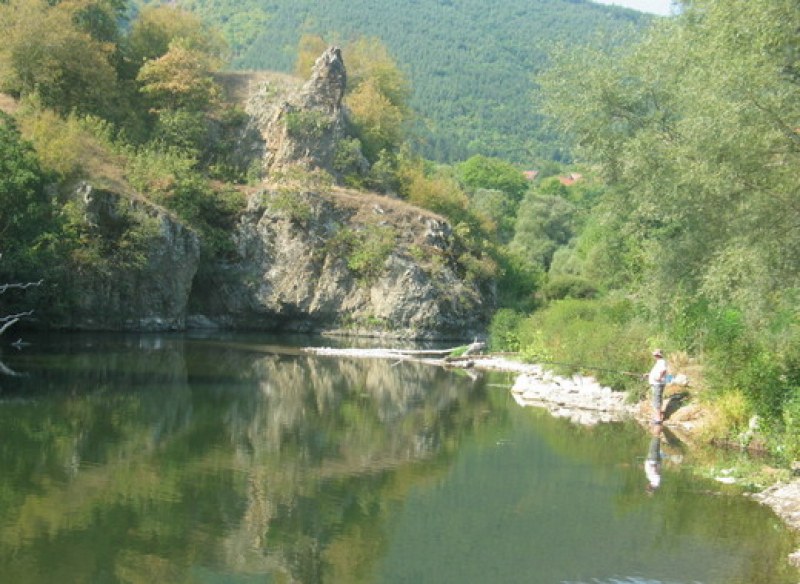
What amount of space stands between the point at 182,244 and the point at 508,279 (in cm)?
2491

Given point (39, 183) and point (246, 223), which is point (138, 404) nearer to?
point (39, 183)

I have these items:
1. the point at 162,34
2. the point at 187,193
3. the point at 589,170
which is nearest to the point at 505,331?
the point at 589,170

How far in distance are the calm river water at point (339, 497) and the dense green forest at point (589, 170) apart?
11.8 ft

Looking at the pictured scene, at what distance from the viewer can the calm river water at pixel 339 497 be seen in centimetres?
1198

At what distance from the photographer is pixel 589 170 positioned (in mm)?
29656

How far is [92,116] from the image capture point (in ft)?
173

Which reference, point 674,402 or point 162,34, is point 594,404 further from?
point 162,34

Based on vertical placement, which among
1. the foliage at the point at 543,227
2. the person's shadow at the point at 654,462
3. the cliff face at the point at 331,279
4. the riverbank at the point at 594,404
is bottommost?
the person's shadow at the point at 654,462

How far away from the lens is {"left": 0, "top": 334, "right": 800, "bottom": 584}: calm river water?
472 inches

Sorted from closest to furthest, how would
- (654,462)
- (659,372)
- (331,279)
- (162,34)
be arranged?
(654,462) < (659,372) < (331,279) < (162,34)

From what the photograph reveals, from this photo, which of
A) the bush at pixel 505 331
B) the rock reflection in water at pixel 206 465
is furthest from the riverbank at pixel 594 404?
the bush at pixel 505 331

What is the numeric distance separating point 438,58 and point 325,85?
424 ft

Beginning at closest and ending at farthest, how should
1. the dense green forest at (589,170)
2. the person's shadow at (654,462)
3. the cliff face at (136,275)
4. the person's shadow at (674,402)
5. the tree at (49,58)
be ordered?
the person's shadow at (654,462), the dense green forest at (589,170), the person's shadow at (674,402), the cliff face at (136,275), the tree at (49,58)

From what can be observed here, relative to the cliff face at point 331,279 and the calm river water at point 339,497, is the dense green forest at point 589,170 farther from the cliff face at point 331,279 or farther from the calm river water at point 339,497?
the calm river water at point 339,497
